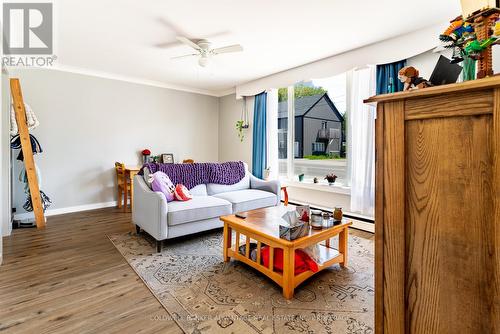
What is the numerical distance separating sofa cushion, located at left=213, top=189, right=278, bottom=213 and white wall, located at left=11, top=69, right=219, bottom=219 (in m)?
2.28

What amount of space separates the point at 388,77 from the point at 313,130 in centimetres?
145

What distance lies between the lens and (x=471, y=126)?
595 mm

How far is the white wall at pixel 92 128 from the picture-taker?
155 inches

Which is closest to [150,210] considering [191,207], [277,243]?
[191,207]

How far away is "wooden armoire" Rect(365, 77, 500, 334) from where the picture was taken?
567 mm

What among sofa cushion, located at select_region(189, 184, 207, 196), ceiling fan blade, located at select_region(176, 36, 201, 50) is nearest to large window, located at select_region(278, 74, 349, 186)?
sofa cushion, located at select_region(189, 184, 207, 196)

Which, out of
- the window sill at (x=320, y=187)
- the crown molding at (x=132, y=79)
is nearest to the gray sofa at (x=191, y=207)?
the window sill at (x=320, y=187)

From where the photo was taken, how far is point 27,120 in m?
3.49

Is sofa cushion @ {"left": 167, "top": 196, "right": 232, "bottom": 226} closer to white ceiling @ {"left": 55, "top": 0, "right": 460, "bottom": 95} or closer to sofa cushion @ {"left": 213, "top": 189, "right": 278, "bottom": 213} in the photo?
sofa cushion @ {"left": 213, "top": 189, "right": 278, "bottom": 213}

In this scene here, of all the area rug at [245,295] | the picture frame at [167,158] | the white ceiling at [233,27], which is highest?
the white ceiling at [233,27]

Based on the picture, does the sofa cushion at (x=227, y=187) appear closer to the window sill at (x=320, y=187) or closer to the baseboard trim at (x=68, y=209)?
the window sill at (x=320, y=187)

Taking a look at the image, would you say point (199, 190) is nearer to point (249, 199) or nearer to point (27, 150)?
point (249, 199)

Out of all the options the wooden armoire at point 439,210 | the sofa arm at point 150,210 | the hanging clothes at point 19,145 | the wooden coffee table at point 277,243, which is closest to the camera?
the wooden armoire at point 439,210

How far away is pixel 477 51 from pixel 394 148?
0.36 m
